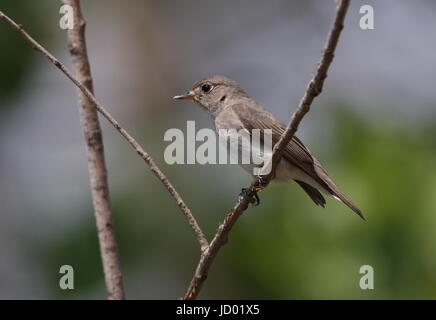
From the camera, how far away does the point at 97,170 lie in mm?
3146

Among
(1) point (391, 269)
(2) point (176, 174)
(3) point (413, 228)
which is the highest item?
(2) point (176, 174)

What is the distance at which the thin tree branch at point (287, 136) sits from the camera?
2057 millimetres

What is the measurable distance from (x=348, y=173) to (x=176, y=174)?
2.03 m

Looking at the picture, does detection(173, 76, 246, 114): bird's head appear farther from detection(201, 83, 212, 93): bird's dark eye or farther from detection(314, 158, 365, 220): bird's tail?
detection(314, 158, 365, 220): bird's tail

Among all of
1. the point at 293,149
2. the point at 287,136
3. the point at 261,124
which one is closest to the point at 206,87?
the point at 261,124

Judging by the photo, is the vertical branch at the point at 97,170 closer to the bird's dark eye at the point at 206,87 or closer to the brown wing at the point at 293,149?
the brown wing at the point at 293,149

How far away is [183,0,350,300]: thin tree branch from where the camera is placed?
2.06 metres

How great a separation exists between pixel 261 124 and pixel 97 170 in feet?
5.46

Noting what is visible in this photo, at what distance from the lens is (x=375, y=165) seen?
404cm

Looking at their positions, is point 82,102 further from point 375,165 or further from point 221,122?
point 375,165

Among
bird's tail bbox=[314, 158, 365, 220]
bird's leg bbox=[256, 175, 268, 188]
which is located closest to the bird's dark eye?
bird's tail bbox=[314, 158, 365, 220]

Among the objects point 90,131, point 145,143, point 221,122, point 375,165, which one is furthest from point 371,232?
point 145,143

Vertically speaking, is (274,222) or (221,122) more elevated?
(221,122)
